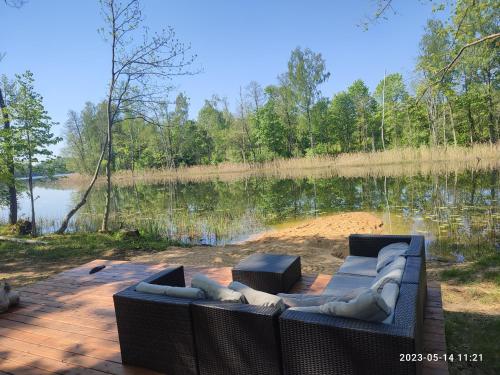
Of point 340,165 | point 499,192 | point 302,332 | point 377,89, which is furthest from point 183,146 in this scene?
point 302,332

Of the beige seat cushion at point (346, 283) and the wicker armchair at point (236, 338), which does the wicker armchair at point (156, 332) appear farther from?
the beige seat cushion at point (346, 283)

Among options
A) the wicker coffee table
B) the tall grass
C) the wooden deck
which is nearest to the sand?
the wicker coffee table

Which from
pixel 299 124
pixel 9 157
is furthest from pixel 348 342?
pixel 299 124

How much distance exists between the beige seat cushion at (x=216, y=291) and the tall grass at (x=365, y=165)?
1622 centimetres

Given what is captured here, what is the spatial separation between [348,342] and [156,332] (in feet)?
3.90

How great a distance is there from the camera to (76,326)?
2.84 m

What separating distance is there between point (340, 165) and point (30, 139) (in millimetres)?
19473

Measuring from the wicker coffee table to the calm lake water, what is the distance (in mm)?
3707

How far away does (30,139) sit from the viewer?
8.39 metres

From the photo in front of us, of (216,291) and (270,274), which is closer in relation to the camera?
(216,291)

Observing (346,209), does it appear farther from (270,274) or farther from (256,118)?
(256,118)

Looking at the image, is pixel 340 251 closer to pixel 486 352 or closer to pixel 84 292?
pixel 486 352

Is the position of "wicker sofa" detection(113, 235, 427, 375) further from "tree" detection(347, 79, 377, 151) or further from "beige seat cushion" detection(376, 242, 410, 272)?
"tree" detection(347, 79, 377, 151)

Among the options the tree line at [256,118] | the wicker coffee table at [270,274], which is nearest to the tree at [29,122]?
the tree line at [256,118]
